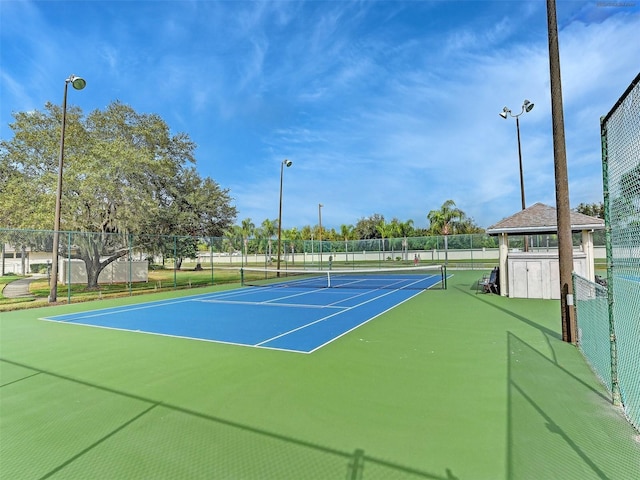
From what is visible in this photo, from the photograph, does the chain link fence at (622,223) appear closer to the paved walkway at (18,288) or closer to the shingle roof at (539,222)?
the shingle roof at (539,222)

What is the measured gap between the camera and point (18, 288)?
14.2 m

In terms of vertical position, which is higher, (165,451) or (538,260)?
(538,260)

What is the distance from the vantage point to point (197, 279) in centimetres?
2230

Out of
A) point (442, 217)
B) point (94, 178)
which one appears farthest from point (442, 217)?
point (94, 178)

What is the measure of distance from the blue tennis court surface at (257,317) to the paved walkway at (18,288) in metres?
5.09

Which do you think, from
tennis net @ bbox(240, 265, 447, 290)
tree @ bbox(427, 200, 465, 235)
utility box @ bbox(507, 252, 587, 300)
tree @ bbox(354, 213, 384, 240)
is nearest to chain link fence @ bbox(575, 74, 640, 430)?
utility box @ bbox(507, 252, 587, 300)

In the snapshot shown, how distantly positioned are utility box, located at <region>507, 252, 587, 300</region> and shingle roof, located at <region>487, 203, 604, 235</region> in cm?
90

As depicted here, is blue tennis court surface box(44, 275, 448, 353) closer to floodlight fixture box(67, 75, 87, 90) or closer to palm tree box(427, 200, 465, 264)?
floodlight fixture box(67, 75, 87, 90)

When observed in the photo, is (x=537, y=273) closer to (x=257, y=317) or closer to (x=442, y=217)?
(x=257, y=317)

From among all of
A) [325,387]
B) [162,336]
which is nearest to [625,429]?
[325,387]

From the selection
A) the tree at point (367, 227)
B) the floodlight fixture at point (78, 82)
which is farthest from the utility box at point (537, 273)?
the tree at point (367, 227)

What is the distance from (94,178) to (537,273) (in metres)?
17.8

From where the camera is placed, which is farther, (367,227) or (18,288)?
(367,227)

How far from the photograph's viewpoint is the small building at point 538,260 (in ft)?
37.2
